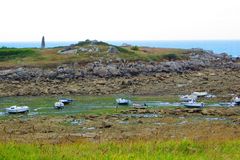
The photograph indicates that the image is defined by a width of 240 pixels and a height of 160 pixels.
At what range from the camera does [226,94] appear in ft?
174

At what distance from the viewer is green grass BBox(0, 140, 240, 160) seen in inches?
426

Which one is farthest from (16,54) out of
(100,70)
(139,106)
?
(139,106)

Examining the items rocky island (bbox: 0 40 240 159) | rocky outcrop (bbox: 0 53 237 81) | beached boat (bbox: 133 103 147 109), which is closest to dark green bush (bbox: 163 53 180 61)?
rocky island (bbox: 0 40 240 159)

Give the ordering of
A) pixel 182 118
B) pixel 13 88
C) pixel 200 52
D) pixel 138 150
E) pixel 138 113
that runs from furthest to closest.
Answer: pixel 200 52 → pixel 13 88 → pixel 138 113 → pixel 182 118 → pixel 138 150

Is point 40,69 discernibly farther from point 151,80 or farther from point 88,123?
point 88,123

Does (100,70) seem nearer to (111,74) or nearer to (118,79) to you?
(111,74)

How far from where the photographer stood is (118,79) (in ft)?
213

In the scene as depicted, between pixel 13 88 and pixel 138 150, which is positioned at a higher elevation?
pixel 138 150

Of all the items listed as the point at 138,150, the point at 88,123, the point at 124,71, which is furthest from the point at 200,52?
the point at 138,150

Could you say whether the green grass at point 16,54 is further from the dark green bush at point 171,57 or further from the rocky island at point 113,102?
the dark green bush at point 171,57

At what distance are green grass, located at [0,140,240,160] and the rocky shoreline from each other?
4303cm

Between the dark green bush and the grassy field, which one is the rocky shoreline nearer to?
the grassy field

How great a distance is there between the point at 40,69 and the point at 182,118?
3529cm

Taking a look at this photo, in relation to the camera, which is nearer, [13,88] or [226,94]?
[226,94]
